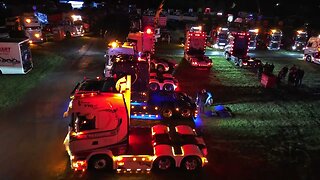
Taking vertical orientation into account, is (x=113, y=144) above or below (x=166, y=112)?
above

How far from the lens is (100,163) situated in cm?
1284

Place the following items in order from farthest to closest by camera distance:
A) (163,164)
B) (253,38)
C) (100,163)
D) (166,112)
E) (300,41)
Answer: (253,38) → (300,41) → (166,112) → (163,164) → (100,163)

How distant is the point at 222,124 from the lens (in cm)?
1817

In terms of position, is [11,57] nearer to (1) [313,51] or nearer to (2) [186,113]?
(2) [186,113]

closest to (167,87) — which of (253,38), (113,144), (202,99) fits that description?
(202,99)

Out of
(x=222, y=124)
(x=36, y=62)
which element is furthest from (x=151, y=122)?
(x=36, y=62)

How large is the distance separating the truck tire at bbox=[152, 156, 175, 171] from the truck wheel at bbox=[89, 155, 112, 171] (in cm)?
187

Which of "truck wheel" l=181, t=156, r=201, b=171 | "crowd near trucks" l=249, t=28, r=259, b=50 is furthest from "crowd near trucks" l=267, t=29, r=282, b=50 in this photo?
"truck wheel" l=181, t=156, r=201, b=171

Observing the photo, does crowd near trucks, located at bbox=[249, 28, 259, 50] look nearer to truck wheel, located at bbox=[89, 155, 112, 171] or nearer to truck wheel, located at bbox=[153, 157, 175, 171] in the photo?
truck wheel, located at bbox=[153, 157, 175, 171]

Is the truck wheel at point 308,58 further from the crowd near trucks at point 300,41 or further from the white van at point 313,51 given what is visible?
the crowd near trucks at point 300,41

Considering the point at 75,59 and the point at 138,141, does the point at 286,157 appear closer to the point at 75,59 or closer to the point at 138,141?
the point at 138,141

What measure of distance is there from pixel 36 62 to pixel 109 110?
22472 millimetres

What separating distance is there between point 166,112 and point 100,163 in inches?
267

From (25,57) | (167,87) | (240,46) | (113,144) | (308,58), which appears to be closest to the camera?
(113,144)
